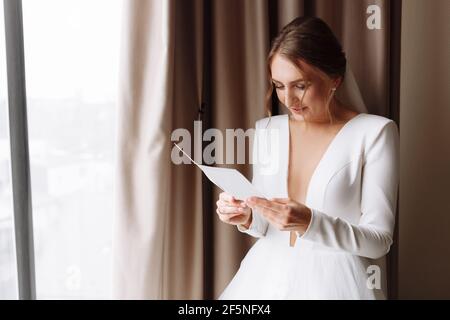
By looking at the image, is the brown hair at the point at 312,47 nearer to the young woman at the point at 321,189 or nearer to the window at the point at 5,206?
the young woman at the point at 321,189

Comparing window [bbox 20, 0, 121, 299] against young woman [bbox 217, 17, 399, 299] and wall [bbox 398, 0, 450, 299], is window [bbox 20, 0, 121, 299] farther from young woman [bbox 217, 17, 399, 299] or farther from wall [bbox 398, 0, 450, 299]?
wall [bbox 398, 0, 450, 299]

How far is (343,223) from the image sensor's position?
1102 millimetres

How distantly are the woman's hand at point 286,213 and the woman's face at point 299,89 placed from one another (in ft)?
0.75

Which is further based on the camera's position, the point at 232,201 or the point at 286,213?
the point at 232,201

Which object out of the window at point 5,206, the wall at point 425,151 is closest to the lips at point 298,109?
the wall at point 425,151

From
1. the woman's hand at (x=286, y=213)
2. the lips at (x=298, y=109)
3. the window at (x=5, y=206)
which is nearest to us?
the woman's hand at (x=286, y=213)

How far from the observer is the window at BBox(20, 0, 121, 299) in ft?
4.50

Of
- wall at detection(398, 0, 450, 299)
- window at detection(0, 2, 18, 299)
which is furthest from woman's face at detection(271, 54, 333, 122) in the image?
window at detection(0, 2, 18, 299)

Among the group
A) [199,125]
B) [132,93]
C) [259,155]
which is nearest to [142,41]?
[132,93]

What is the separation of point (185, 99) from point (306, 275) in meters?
0.52

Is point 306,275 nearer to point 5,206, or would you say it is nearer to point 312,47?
point 312,47

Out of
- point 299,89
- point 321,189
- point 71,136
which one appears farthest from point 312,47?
point 71,136

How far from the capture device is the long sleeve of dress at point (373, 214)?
1.10 meters
